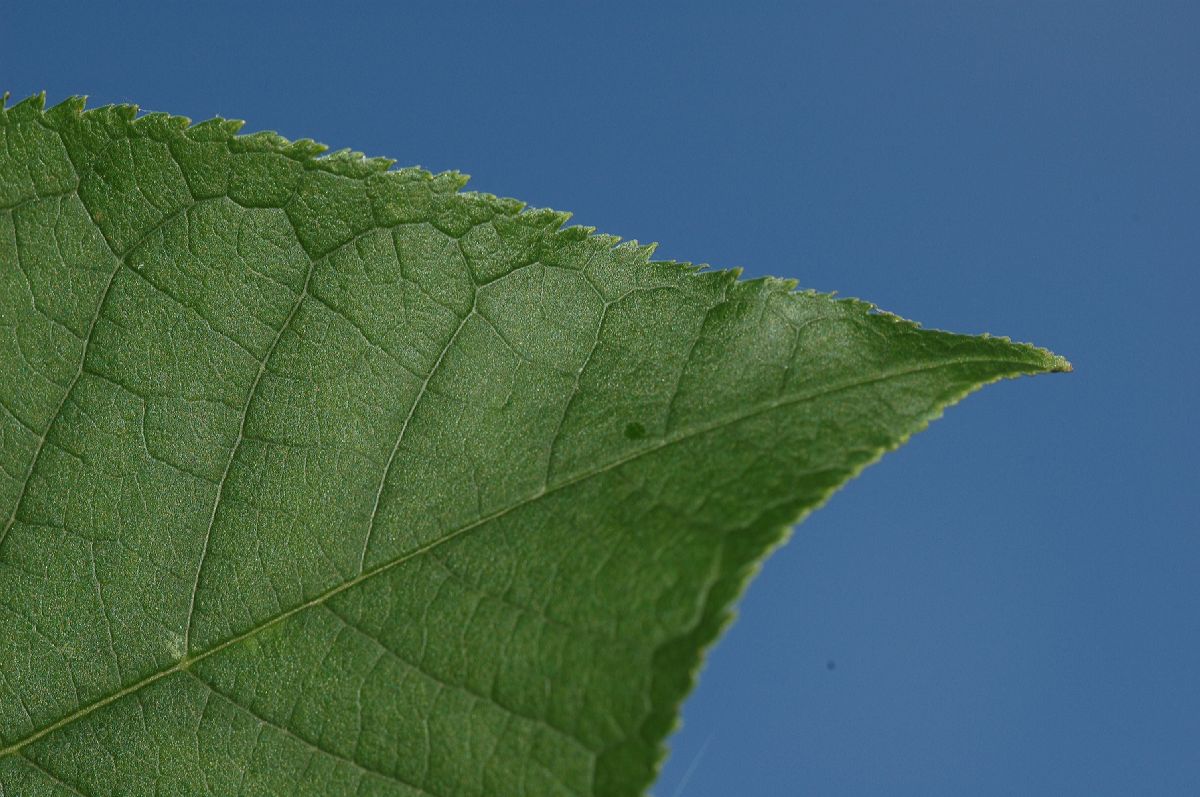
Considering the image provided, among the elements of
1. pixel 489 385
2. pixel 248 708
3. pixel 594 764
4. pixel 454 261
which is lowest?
pixel 248 708

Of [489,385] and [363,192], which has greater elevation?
[363,192]

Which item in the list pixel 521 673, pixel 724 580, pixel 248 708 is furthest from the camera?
pixel 248 708

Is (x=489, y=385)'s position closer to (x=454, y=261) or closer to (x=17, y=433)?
(x=454, y=261)

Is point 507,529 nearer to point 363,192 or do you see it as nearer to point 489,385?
point 489,385

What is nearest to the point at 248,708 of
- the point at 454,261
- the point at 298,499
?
the point at 298,499

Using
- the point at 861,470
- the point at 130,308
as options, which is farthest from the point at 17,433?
the point at 861,470

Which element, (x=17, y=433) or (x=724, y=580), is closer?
(x=724, y=580)

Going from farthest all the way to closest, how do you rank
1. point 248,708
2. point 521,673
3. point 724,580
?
point 248,708
point 521,673
point 724,580
